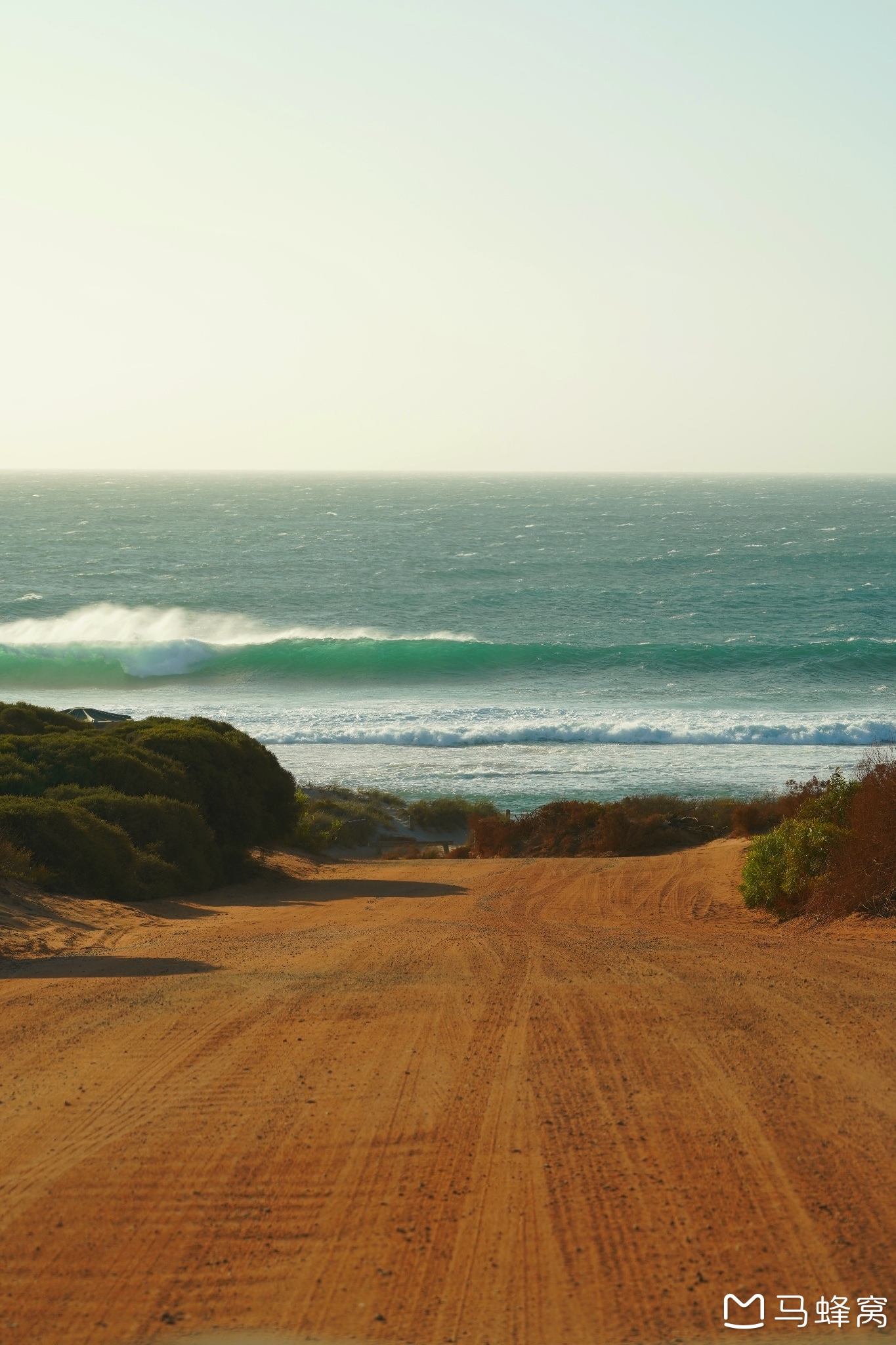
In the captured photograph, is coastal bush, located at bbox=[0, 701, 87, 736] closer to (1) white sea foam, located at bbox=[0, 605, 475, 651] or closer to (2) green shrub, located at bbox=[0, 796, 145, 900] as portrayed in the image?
(2) green shrub, located at bbox=[0, 796, 145, 900]

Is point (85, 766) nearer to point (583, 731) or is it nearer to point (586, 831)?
point (586, 831)

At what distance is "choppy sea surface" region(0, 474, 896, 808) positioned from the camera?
33.4 meters

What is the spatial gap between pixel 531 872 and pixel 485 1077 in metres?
11.2

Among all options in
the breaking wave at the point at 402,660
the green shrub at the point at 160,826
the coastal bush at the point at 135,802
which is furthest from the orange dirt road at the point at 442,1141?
the breaking wave at the point at 402,660

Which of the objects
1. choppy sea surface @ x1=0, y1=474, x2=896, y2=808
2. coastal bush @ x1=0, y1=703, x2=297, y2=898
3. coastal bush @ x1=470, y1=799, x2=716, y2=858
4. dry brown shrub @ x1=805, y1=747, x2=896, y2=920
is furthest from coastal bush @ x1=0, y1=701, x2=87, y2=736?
dry brown shrub @ x1=805, y1=747, x2=896, y2=920

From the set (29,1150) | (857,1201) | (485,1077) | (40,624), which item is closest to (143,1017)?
(29,1150)

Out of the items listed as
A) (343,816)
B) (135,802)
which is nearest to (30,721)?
(135,802)

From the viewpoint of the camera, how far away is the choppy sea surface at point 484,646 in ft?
110

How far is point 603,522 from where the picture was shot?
118 meters

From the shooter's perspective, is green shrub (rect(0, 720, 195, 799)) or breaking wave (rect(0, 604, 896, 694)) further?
breaking wave (rect(0, 604, 896, 694))

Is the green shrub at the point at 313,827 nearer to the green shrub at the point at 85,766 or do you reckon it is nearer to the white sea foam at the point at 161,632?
the green shrub at the point at 85,766

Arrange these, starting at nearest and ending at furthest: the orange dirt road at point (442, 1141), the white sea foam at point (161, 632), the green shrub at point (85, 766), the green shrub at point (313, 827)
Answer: the orange dirt road at point (442, 1141)
the green shrub at point (85, 766)
the green shrub at point (313, 827)
the white sea foam at point (161, 632)

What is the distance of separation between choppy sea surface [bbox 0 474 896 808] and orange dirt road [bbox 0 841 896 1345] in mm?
19926

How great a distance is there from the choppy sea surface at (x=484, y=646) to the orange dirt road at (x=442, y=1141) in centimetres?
1993
